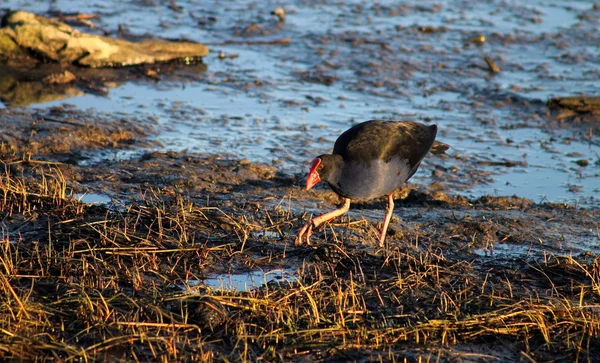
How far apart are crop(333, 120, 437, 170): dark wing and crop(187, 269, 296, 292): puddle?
112 centimetres

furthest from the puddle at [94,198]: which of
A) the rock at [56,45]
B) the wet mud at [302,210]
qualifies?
the rock at [56,45]

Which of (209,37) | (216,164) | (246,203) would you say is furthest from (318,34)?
(246,203)

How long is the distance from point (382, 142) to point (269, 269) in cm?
134

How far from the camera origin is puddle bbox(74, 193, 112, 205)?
6.47 meters

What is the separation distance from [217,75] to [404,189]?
404 cm

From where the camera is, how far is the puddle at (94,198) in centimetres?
647

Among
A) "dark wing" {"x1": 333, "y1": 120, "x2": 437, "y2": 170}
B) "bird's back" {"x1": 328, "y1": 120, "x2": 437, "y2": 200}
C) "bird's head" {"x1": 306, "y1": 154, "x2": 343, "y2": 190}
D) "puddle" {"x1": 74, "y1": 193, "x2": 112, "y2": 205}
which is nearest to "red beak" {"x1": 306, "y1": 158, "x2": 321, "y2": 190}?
"bird's head" {"x1": 306, "y1": 154, "x2": 343, "y2": 190}

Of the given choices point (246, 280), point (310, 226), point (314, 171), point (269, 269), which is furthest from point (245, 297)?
point (314, 171)

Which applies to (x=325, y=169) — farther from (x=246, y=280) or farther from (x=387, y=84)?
(x=387, y=84)

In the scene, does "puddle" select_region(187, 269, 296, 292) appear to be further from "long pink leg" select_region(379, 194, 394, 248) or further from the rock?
the rock

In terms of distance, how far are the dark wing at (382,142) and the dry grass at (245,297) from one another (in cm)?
69

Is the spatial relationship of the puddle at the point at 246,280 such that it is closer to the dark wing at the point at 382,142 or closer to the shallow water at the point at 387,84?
the dark wing at the point at 382,142

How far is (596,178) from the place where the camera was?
8086 millimetres

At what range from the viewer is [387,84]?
417 inches
